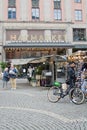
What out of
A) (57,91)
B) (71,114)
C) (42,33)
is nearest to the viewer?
(71,114)

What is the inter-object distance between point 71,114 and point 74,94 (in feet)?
10.3

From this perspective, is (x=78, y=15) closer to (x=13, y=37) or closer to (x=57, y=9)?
(x=57, y=9)

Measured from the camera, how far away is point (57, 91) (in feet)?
47.6

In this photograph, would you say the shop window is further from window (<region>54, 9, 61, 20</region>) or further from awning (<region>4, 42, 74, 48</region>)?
awning (<region>4, 42, 74, 48</region>)

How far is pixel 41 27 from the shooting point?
53531mm

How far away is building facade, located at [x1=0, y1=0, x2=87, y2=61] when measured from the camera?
5178 centimetres

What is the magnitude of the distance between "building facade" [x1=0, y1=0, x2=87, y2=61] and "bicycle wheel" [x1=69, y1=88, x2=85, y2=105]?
121ft

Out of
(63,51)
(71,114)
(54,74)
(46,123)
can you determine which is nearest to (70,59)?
(54,74)

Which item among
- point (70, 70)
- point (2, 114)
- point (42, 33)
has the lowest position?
point (2, 114)

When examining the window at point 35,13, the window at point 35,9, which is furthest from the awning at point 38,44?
the window at point 35,9

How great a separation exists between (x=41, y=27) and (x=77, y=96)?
40518 mm

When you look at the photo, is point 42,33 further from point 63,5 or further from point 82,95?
point 82,95

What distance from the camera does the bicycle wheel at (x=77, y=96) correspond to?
1354cm

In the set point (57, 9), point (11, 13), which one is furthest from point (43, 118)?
point (57, 9)
